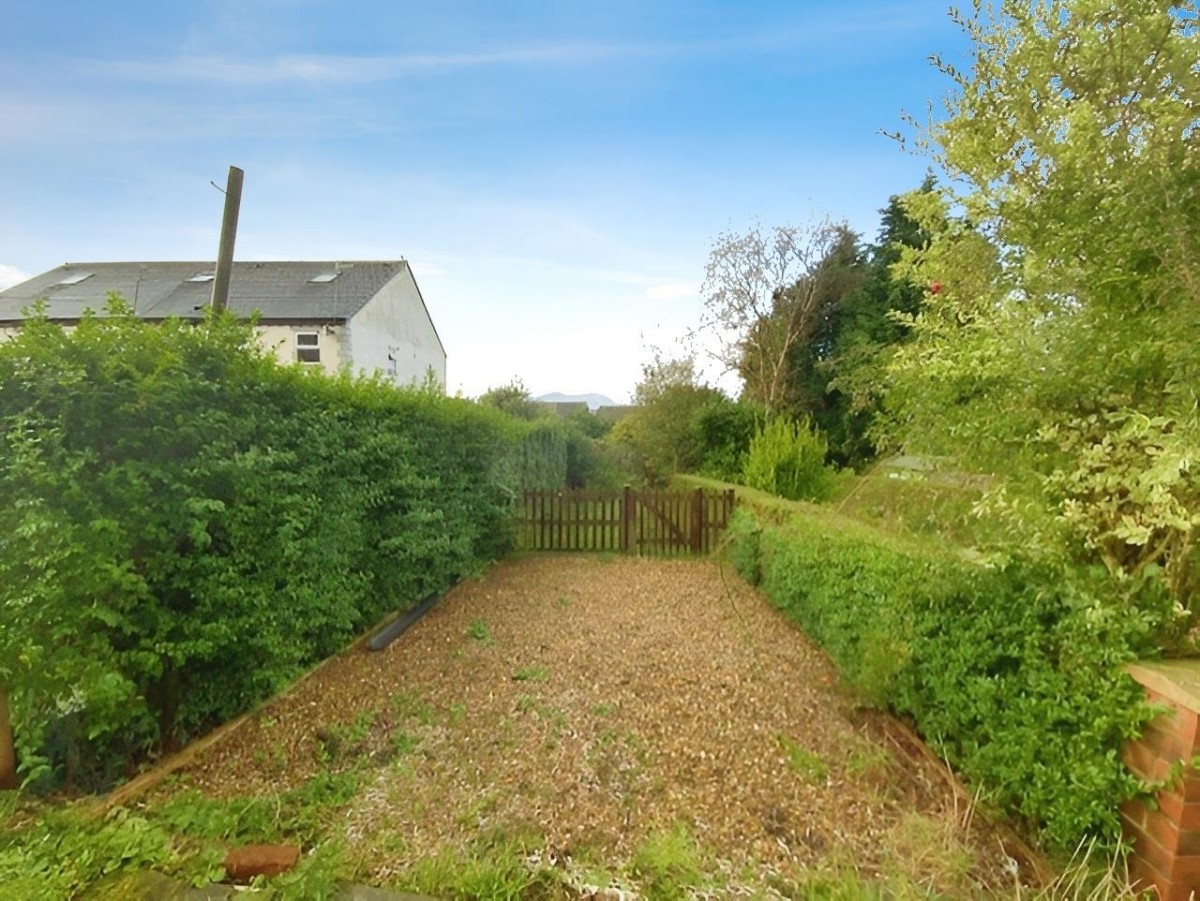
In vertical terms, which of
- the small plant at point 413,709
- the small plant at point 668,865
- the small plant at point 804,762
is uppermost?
the small plant at point 668,865

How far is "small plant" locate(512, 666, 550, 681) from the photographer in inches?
156

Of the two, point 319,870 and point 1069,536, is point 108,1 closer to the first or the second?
point 319,870

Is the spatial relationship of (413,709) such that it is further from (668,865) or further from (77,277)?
(77,277)

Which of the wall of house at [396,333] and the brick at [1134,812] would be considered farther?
the wall of house at [396,333]

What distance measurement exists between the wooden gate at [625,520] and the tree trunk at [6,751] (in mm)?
6617

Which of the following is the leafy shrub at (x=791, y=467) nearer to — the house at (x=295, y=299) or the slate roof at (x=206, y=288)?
the house at (x=295, y=299)

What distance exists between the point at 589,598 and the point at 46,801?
15.2 feet

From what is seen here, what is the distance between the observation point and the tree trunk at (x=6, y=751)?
238 centimetres

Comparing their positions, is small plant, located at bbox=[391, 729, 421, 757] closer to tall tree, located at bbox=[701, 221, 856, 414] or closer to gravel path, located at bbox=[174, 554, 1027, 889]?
gravel path, located at bbox=[174, 554, 1027, 889]

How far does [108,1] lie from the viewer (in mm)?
3877

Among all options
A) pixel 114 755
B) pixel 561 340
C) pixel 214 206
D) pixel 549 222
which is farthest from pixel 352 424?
pixel 561 340

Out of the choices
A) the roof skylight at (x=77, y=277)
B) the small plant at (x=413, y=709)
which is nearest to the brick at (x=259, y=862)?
the small plant at (x=413, y=709)

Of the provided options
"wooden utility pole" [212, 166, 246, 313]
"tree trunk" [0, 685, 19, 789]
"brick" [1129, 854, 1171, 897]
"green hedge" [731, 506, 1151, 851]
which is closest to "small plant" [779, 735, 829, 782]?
"green hedge" [731, 506, 1151, 851]

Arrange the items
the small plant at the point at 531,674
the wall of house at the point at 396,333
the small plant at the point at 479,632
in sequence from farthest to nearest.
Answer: the wall of house at the point at 396,333
the small plant at the point at 479,632
the small plant at the point at 531,674
